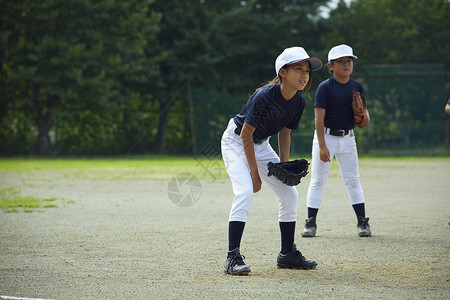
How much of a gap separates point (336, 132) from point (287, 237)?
2.16m

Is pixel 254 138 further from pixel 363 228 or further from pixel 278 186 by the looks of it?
pixel 363 228

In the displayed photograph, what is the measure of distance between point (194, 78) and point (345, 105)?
2449 cm

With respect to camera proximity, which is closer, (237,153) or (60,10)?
(237,153)

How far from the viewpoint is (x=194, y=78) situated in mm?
31375

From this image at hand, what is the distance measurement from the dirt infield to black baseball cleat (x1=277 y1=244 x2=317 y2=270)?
10 centimetres

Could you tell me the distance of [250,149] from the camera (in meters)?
5.12

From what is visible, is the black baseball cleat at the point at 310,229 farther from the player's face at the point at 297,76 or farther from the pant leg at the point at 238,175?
the player's face at the point at 297,76

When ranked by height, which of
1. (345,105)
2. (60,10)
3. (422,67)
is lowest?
(345,105)

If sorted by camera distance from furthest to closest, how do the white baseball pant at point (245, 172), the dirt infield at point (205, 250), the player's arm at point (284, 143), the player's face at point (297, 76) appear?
the player's arm at point (284, 143) → the white baseball pant at point (245, 172) → the player's face at point (297, 76) → the dirt infield at point (205, 250)

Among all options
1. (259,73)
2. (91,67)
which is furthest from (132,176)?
(259,73)

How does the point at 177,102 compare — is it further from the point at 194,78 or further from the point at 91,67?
the point at 91,67

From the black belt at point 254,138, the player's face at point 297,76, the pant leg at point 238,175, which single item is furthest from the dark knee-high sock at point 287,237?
the player's face at point 297,76

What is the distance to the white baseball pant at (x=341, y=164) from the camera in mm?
7270

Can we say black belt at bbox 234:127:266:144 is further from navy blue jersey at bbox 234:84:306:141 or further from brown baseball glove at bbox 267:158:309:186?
brown baseball glove at bbox 267:158:309:186
